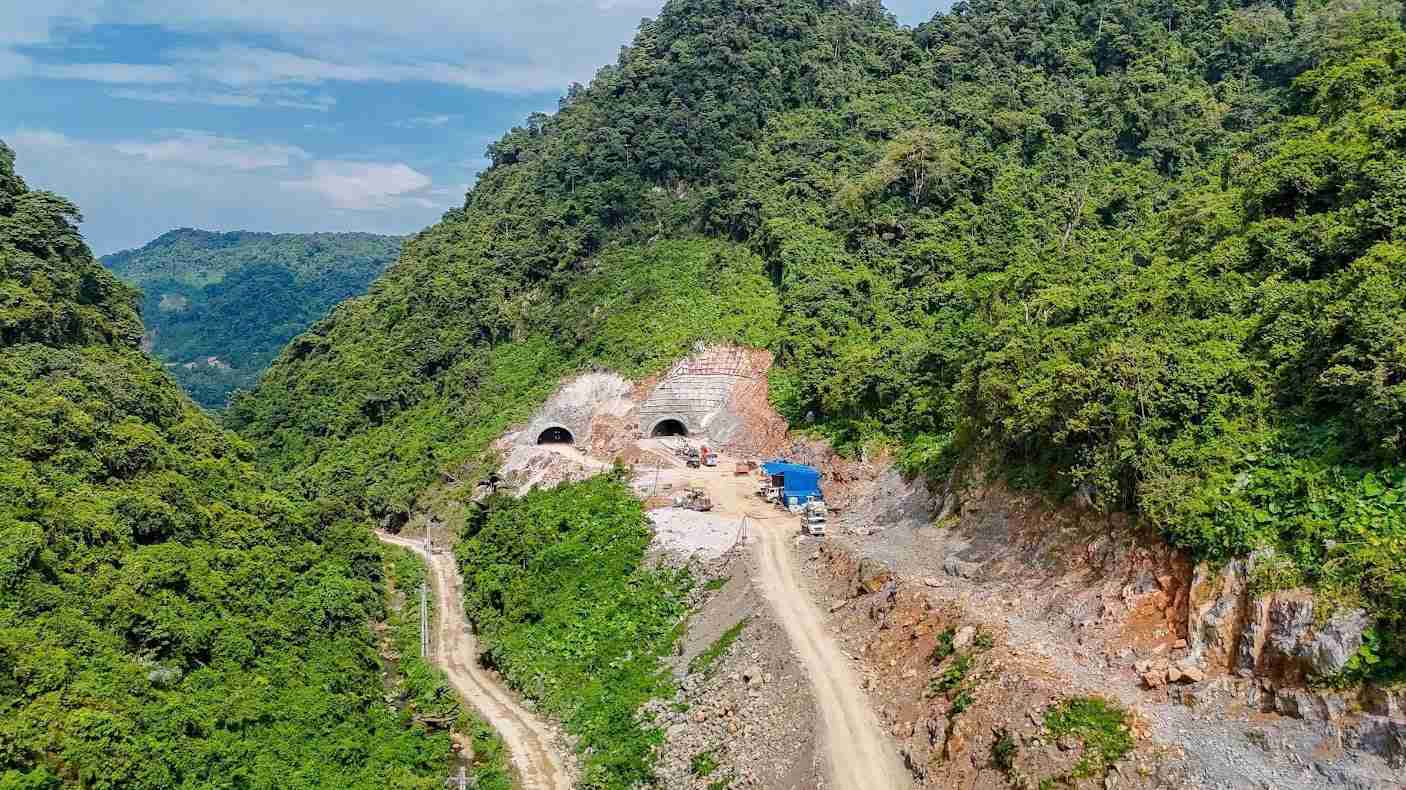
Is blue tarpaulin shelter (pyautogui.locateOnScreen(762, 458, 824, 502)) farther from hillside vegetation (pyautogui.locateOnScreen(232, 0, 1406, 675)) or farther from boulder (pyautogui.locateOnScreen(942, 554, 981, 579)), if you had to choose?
boulder (pyautogui.locateOnScreen(942, 554, 981, 579))

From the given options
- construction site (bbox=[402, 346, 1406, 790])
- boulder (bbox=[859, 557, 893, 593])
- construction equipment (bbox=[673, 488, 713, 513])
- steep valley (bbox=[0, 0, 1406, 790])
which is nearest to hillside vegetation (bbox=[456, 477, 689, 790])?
steep valley (bbox=[0, 0, 1406, 790])

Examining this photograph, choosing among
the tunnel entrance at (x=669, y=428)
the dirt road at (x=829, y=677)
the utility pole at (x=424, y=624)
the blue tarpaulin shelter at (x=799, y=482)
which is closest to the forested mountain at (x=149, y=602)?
the utility pole at (x=424, y=624)

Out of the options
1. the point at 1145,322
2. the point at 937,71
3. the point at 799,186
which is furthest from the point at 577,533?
the point at 937,71

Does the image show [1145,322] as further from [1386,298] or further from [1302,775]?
[1302,775]

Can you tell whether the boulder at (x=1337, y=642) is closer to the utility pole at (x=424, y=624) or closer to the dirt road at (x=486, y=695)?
the dirt road at (x=486, y=695)

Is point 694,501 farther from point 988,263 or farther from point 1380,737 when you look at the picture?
point 1380,737

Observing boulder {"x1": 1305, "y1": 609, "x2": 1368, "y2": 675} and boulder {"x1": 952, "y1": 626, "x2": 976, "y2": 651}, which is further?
boulder {"x1": 952, "y1": 626, "x2": 976, "y2": 651}
